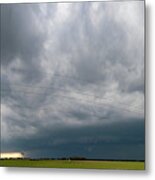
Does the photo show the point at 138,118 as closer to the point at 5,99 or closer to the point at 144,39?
the point at 144,39

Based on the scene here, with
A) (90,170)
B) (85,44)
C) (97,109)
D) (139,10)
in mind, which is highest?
(139,10)

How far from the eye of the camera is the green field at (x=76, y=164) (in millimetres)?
1876

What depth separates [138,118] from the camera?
1870 mm

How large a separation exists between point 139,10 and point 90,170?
73cm

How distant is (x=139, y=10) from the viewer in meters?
1.88

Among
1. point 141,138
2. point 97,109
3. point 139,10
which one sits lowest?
point 141,138

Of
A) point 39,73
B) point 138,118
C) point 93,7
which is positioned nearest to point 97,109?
point 138,118

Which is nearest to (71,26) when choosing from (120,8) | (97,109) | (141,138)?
(120,8)

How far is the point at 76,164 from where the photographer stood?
6.26 feet

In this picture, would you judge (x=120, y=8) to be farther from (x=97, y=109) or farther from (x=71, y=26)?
(x=97, y=109)

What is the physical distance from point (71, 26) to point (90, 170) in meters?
0.64

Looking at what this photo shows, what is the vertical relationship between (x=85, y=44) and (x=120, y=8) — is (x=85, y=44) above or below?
below

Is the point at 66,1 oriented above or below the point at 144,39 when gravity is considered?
above

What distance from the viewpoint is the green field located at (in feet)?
6.15
